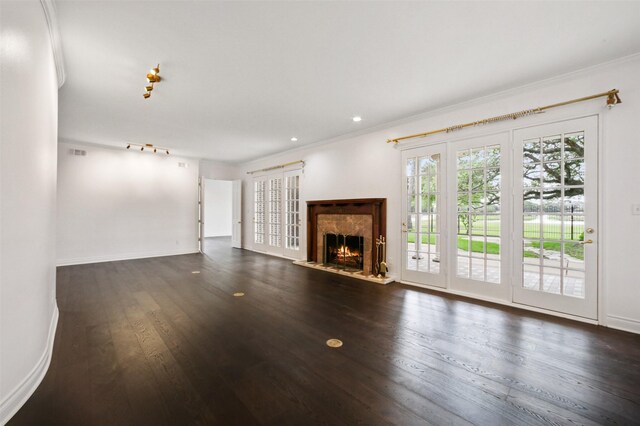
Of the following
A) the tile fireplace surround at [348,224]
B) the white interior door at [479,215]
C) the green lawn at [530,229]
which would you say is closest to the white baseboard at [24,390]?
the tile fireplace surround at [348,224]

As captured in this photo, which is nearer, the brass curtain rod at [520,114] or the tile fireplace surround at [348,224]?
the brass curtain rod at [520,114]

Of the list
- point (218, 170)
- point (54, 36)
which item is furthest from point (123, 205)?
point (54, 36)

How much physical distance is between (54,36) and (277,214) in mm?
5321

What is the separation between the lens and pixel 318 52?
2.65 m

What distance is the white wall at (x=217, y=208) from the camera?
11898 millimetres

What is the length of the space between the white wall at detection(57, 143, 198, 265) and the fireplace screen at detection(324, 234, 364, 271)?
165 inches

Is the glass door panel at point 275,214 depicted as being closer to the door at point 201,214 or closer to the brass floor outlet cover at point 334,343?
the door at point 201,214

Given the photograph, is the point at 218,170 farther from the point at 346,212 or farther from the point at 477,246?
the point at 477,246

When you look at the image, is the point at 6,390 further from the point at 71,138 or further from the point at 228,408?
the point at 71,138

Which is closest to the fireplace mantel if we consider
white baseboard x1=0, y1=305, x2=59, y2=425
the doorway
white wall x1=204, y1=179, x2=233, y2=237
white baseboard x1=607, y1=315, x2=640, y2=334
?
white baseboard x1=607, y1=315, x2=640, y2=334

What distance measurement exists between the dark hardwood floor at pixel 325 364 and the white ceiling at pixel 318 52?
270 cm

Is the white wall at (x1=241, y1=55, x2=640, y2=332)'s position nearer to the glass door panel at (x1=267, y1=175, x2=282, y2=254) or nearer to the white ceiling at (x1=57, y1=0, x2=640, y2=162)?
the white ceiling at (x1=57, y1=0, x2=640, y2=162)

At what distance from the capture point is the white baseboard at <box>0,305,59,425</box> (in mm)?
1523

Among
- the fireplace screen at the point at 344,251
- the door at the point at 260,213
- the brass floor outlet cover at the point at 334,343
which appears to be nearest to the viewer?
the brass floor outlet cover at the point at 334,343
